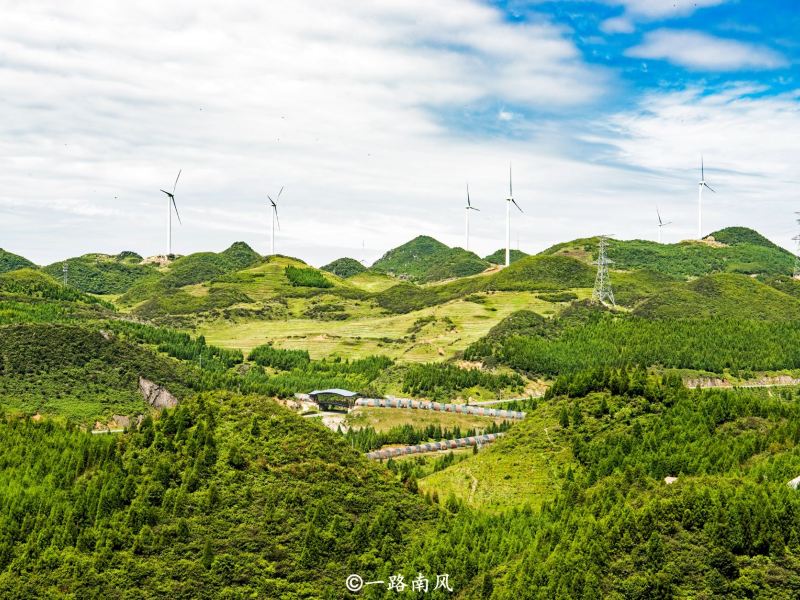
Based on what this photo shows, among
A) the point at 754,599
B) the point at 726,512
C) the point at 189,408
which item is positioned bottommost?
the point at 754,599

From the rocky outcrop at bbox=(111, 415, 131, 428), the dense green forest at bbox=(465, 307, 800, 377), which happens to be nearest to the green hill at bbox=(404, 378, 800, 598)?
the rocky outcrop at bbox=(111, 415, 131, 428)

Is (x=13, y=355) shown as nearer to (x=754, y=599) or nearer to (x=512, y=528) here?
(x=512, y=528)

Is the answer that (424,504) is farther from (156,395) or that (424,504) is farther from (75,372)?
(75,372)

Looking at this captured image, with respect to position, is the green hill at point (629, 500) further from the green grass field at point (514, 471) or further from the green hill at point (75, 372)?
the green hill at point (75, 372)

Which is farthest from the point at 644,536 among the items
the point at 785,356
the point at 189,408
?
the point at 785,356
